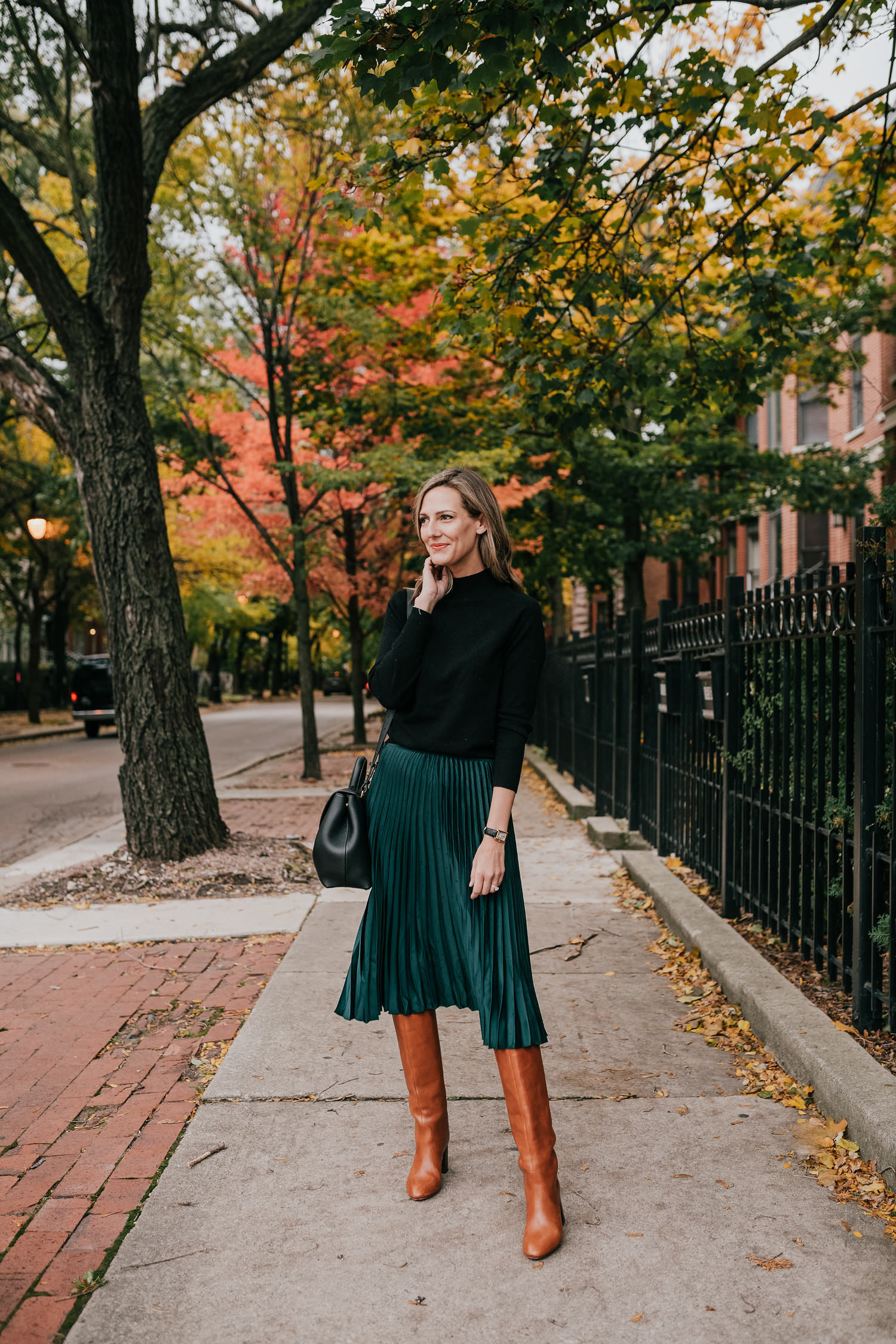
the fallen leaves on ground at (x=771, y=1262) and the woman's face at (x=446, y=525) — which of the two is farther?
the woman's face at (x=446, y=525)

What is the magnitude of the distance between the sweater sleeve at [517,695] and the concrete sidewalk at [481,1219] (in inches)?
46.2

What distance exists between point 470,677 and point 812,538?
24.8 meters

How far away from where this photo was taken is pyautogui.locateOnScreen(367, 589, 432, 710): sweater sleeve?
2.98 metres

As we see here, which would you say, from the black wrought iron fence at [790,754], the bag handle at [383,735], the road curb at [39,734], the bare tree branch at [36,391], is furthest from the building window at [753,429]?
the bag handle at [383,735]

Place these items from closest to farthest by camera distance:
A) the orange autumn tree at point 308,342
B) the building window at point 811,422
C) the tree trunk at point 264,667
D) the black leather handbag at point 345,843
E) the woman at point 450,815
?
the woman at point 450,815 → the black leather handbag at point 345,843 → the orange autumn tree at point 308,342 → the building window at point 811,422 → the tree trunk at point 264,667

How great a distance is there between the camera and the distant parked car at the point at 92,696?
26203mm

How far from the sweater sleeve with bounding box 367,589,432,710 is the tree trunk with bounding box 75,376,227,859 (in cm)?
504

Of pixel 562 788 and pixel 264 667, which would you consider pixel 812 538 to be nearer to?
pixel 562 788

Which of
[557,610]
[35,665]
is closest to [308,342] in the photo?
[557,610]

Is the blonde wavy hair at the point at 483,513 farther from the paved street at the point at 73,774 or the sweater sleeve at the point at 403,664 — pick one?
the paved street at the point at 73,774

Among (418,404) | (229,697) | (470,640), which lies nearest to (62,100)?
(418,404)

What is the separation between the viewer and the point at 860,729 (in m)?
4.05

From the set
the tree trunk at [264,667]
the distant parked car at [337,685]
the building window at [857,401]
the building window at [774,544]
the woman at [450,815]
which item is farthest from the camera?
the distant parked car at [337,685]

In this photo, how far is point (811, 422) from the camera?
1038 inches
